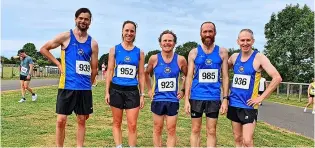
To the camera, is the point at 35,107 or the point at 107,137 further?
the point at 35,107

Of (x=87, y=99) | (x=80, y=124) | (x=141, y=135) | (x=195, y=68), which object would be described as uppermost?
(x=195, y=68)

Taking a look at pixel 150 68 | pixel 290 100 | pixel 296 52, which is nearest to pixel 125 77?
pixel 150 68

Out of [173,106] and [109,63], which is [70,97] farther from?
[173,106]

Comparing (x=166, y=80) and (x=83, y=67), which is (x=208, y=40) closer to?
(x=166, y=80)

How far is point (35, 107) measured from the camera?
11.3 m

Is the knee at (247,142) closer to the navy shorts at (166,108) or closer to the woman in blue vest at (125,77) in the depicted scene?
the navy shorts at (166,108)

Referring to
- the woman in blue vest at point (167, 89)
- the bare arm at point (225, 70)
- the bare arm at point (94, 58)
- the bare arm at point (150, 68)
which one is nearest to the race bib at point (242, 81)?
the bare arm at point (225, 70)

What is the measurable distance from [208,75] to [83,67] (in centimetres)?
188

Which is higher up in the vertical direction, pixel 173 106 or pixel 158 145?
pixel 173 106

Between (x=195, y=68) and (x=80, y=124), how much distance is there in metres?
1.96

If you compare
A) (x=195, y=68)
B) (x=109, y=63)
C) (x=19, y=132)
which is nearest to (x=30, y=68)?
(x=19, y=132)

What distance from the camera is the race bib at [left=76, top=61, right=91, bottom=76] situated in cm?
533

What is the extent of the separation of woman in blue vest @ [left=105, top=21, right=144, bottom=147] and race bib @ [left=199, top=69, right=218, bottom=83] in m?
1.00

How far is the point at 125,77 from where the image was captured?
18.3 feet
